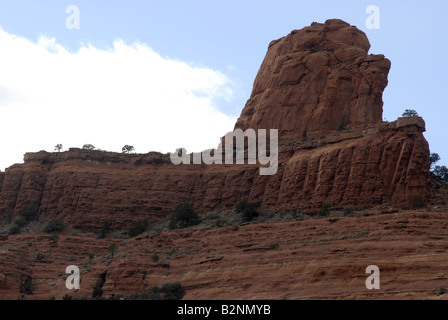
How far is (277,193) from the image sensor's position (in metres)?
62.2

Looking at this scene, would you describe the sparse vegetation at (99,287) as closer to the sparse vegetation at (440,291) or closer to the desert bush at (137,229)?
the desert bush at (137,229)

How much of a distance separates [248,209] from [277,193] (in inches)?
112

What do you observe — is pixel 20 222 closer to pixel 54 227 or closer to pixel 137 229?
pixel 54 227

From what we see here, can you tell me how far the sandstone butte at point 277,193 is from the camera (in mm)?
45259

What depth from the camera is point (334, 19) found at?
7306 cm

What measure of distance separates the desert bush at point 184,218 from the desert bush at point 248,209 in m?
3.38

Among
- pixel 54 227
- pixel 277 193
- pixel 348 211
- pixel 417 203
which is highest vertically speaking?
pixel 277 193

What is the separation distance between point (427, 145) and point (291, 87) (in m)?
16.8

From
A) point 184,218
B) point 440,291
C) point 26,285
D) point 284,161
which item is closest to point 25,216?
point 184,218

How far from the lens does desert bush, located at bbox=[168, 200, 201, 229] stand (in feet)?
207

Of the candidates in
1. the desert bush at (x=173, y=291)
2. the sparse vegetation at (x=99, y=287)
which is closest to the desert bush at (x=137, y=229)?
the sparse vegetation at (x=99, y=287)
